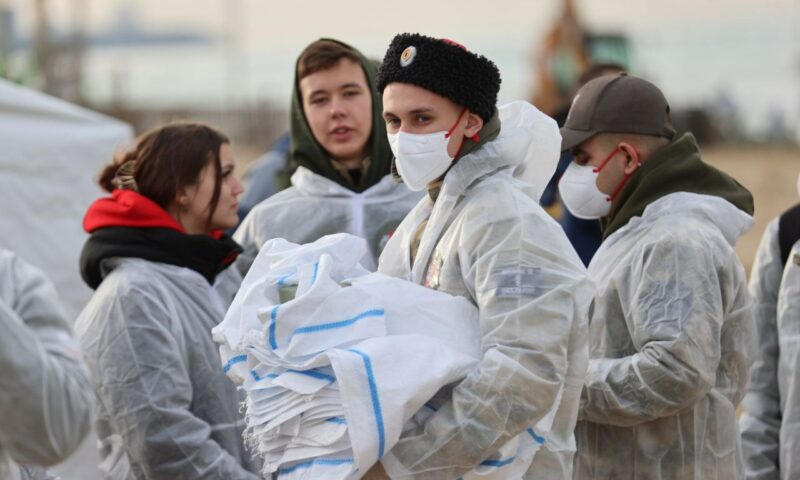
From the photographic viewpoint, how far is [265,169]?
8.18 meters

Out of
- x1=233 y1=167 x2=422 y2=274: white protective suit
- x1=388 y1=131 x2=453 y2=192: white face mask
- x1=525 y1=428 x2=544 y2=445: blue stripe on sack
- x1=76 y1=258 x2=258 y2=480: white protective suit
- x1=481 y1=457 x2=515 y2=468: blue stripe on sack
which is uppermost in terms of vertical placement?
x1=388 y1=131 x2=453 y2=192: white face mask

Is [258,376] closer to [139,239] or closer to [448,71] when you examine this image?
[448,71]

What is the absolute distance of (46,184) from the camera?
22.6ft

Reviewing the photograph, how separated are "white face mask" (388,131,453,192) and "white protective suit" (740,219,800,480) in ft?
6.09

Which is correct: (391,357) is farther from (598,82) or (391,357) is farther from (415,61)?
(598,82)

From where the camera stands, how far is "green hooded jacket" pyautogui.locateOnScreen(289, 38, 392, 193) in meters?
5.20

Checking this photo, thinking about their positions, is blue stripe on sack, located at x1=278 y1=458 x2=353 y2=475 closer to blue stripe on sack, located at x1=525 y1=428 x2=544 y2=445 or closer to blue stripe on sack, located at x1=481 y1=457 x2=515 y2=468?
blue stripe on sack, located at x1=481 y1=457 x2=515 y2=468

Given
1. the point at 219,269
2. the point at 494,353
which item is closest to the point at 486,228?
the point at 494,353

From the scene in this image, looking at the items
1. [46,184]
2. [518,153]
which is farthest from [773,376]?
[46,184]

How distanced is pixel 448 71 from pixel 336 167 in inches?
72.5

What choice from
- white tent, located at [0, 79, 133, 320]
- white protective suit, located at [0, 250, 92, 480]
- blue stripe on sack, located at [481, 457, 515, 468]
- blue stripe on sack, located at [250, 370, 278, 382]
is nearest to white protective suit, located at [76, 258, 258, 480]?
blue stripe on sack, located at [250, 370, 278, 382]

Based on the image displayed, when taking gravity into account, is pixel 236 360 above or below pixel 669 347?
above

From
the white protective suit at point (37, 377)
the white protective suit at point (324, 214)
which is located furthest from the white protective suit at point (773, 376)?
the white protective suit at point (37, 377)

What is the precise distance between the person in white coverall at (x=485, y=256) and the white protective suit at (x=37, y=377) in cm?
87
